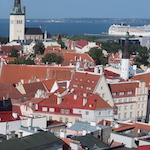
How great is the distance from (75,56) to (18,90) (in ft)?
65.8

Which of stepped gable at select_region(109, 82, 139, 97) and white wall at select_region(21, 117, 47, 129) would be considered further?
stepped gable at select_region(109, 82, 139, 97)

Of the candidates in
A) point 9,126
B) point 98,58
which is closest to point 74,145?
point 9,126

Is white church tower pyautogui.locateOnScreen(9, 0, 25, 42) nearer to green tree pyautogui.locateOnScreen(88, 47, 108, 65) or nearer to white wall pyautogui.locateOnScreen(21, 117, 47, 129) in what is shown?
green tree pyautogui.locateOnScreen(88, 47, 108, 65)

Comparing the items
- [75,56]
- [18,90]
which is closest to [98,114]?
[18,90]

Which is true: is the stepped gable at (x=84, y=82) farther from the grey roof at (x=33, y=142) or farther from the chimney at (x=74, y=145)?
the grey roof at (x=33, y=142)

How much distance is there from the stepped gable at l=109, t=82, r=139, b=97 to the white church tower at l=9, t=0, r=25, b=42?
50179mm

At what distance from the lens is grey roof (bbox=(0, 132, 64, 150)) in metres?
15.6

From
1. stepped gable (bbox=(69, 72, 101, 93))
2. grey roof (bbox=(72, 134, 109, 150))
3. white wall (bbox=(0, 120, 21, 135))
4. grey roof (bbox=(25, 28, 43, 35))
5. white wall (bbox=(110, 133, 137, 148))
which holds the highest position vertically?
grey roof (bbox=(25, 28, 43, 35))

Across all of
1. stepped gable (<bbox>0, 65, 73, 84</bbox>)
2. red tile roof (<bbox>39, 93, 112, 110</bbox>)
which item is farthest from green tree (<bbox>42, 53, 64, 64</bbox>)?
red tile roof (<bbox>39, 93, 112, 110</bbox>)

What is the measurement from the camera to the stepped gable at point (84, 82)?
29.3 meters

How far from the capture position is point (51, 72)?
121 feet

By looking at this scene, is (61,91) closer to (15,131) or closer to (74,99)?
(74,99)

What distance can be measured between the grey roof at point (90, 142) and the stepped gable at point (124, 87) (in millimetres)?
11752

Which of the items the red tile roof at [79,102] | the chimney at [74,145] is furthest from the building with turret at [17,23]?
the chimney at [74,145]
